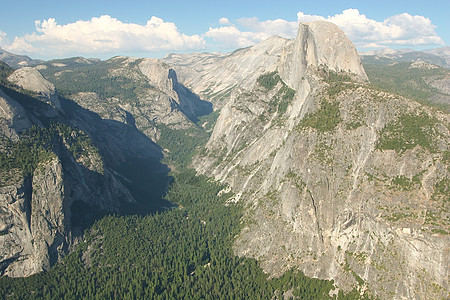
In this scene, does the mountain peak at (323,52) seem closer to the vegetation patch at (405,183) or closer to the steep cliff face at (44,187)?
the vegetation patch at (405,183)

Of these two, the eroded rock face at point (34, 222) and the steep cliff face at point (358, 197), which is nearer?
the steep cliff face at point (358, 197)

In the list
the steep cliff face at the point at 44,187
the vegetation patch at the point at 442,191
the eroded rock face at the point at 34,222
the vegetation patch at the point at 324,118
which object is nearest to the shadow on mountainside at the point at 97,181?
the steep cliff face at the point at 44,187

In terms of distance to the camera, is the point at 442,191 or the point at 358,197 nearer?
the point at 442,191

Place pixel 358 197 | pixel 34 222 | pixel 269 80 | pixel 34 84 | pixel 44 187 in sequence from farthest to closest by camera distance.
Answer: pixel 269 80 → pixel 34 84 → pixel 44 187 → pixel 34 222 → pixel 358 197

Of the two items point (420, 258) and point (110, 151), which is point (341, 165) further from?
point (110, 151)

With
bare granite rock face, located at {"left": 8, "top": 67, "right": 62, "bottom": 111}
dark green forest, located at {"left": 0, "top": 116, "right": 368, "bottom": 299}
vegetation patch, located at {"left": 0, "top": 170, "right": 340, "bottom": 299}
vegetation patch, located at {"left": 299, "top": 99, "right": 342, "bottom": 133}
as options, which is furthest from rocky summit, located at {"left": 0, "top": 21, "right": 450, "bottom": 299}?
bare granite rock face, located at {"left": 8, "top": 67, "right": 62, "bottom": 111}

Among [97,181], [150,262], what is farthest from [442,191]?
[97,181]

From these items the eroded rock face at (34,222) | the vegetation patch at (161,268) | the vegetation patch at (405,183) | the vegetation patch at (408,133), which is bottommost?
the vegetation patch at (161,268)

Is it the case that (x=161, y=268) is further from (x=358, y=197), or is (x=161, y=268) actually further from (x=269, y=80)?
(x=269, y=80)

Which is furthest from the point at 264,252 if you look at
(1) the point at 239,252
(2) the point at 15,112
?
(2) the point at 15,112
